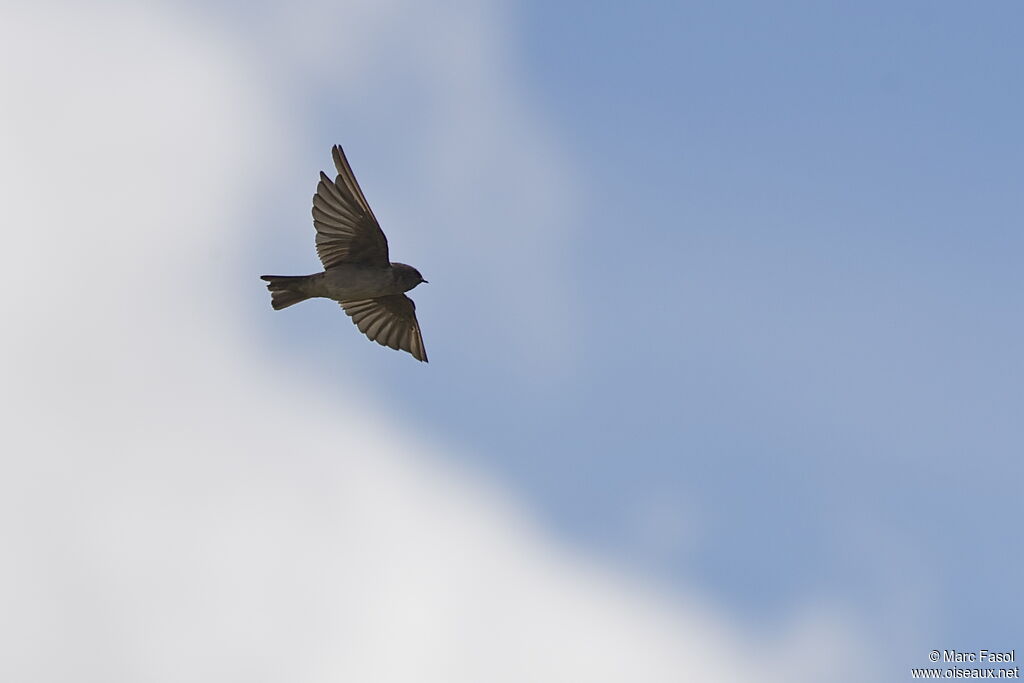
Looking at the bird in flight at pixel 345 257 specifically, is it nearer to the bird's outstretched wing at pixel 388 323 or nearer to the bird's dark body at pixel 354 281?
the bird's dark body at pixel 354 281

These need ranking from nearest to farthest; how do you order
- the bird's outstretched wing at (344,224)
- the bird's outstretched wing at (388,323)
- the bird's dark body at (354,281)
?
the bird's outstretched wing at (344,224) → the bird's dark body at (354,281) → the bird's outstretched wing at (388,323)

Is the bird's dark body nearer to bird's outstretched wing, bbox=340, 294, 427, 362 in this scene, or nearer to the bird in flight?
the bird in flight

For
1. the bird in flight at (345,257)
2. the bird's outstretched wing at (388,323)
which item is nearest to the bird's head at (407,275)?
the bird in flight at (345,257)

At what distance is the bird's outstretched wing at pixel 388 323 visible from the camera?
22.7 metres

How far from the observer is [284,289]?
21.0 metres

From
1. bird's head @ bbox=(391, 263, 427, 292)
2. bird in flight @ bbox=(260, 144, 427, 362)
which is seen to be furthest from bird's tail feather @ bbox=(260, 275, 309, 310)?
bird's head @ bbox=(391, 263, 427, 292)

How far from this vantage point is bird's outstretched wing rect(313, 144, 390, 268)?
20344mm

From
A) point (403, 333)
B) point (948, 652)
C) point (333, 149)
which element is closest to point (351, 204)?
point (333, 149)

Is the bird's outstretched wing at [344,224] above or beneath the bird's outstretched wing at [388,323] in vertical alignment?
beneath

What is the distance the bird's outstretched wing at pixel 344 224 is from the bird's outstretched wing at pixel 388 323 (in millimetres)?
1615

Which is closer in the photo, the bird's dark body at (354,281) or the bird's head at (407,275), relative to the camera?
the bird's dark body at (354,281)

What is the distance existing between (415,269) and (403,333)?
1.66m

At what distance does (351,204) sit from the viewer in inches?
808

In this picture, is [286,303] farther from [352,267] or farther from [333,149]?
[333,149]
